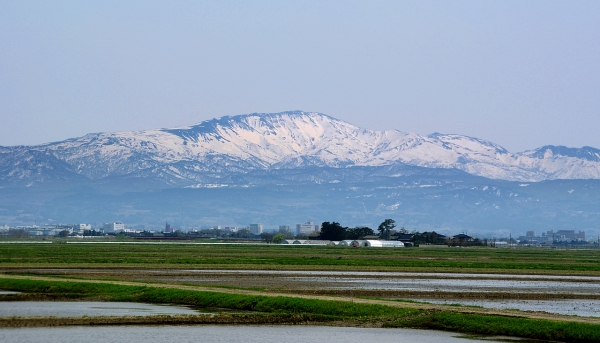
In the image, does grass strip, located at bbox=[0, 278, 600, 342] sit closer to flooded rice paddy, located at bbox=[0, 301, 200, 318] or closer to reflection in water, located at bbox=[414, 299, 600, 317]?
flooded rice paddy, located at bbox=[0, 301, 200, 318]

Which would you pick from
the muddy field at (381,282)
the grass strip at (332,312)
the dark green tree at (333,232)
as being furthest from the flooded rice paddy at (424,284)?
the dark green tree at (333,232)

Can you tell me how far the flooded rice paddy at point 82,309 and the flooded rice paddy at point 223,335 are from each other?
11.4 feet

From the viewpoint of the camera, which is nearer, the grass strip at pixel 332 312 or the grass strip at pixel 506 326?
the grass strip at pixel 506 326

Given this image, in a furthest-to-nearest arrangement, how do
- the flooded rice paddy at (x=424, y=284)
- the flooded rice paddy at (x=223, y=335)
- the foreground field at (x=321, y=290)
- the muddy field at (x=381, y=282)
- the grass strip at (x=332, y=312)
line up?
the muddy field at (x=381, y=282) → the flooded rice paddy at (x=424, y=284) → the foreground field at (x=321, y=290) → the grass strip at (x=332, y=312) → the flooded rice paddy at (x=223, y=335)

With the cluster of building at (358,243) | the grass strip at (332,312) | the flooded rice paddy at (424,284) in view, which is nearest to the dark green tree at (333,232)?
the cluster of building at (358,243)

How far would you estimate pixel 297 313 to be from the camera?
3294 cm

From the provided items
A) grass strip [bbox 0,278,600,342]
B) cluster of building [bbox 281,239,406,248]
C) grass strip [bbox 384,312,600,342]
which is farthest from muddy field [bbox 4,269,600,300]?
cluster of building [bbox 281,239,406,248]

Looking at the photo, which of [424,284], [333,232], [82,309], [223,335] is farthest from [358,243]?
[223,335]

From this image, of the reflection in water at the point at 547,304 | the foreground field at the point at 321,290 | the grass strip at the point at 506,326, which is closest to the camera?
the grass strip at the point at 506,326

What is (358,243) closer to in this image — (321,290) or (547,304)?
(321,290)

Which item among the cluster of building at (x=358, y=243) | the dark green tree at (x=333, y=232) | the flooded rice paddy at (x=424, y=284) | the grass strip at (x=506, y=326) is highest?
the dark green tree at (x=333, y=232)

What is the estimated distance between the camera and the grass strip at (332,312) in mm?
28328

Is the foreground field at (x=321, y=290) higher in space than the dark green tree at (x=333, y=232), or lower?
lower

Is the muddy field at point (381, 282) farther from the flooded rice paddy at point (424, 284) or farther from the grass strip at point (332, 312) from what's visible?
the grass strip at point (332, 312)
